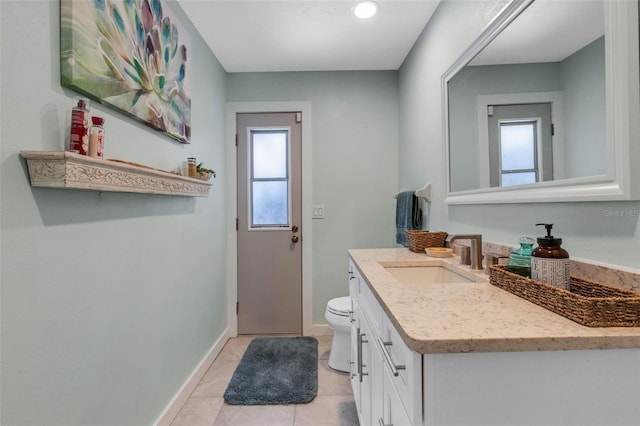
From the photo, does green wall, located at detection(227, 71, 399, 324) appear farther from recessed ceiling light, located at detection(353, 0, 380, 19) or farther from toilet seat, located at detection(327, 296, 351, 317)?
recessed ceiling light, located at detection(353, 0, 380, 19)

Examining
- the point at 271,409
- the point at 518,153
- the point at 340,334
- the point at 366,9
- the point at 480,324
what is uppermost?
the point at 366,9

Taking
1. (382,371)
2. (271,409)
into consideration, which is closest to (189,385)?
(271,409)

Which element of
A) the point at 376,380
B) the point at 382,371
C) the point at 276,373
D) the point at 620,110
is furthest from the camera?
the point at 276,373

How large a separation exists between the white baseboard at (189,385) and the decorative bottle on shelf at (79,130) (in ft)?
4.48

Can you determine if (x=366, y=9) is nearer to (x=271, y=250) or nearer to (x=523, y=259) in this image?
(x=523, y=259)

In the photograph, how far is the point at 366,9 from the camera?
185 cm

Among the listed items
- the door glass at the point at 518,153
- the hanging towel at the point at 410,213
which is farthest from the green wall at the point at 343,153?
A: the door glass at the point at 518,153

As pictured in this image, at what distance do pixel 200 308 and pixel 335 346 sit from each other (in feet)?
3.32

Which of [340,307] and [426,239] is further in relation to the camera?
[340,307]

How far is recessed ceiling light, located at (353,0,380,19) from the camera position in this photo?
1804mm

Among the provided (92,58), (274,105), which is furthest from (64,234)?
(274,105)

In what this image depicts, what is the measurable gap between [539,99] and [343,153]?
1809 millimetres

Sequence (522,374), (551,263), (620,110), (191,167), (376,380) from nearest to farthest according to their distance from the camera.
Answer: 1. (522,374)
2. (620,110)
3. (551,263)
4. (376,380)
5. (191,167)

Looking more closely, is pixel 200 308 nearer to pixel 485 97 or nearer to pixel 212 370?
pixel 212 370
